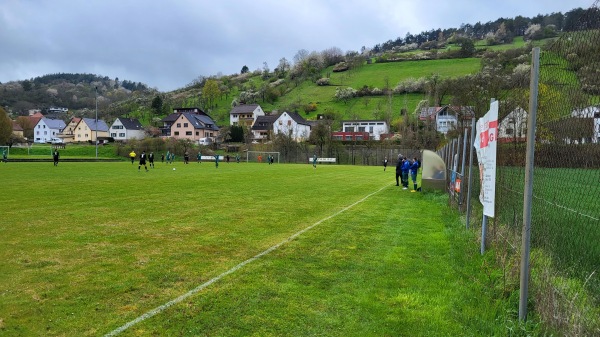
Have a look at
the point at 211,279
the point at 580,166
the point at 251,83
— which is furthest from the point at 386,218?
the point at 251,83

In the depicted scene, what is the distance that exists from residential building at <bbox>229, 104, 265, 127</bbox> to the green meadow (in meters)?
109

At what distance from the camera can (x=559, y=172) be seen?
4.83 metres

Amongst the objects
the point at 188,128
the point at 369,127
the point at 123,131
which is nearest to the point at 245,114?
the point at 188,128

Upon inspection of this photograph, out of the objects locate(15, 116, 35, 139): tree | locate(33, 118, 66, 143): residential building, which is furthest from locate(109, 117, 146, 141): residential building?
locate(15, 116, 35, 139): tree

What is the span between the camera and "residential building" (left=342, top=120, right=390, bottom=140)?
98.0m

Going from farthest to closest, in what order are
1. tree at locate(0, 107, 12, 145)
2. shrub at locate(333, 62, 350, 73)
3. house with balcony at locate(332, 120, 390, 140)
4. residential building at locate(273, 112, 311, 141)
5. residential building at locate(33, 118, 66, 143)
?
shrub at locate(333, 62, 350, 73), residential building at locate(33, 118, 66, 143), residential building at locate(273, 112, 311, 141), house with balcony at locate(332, 120, 390, 140), tree at locate(0, 107, 12, 145)

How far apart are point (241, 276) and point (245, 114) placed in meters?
119

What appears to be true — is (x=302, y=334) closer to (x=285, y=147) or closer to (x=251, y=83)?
(x=285, y=147)

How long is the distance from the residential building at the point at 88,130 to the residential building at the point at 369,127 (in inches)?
2517

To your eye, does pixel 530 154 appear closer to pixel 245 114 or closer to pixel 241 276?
pixel 241 276

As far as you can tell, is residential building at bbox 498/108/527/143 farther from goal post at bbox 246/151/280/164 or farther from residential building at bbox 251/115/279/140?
residential building at bbox 251/115/279/140

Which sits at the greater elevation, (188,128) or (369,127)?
(369,127)

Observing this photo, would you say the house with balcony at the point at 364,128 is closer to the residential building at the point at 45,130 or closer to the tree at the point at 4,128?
the tree at the point at 4,128

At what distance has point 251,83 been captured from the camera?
531ft
